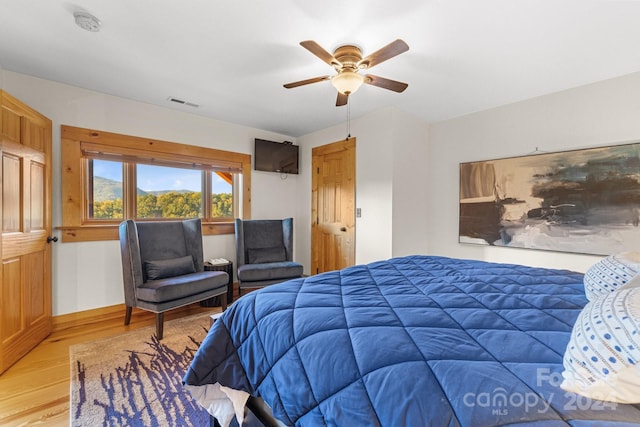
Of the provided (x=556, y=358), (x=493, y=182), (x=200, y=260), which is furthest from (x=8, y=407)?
(x=493, y=182)

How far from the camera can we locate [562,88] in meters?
2.68

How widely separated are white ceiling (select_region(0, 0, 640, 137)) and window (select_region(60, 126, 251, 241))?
0.60 m

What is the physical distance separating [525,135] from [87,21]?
3.94 meters

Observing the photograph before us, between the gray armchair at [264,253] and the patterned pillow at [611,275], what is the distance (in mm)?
2707

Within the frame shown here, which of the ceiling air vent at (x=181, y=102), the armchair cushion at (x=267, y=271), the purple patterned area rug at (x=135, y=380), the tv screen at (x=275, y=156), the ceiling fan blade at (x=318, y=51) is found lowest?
the purple patterned area rug at (x=135, y=380)

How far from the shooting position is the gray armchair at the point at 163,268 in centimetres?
250

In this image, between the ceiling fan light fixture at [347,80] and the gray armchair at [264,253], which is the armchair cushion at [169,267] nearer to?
the gray armchair at [264,253]

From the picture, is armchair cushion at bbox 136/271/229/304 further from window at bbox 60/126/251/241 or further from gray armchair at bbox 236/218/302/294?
window at bbox 60/126/251/241

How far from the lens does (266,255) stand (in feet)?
12.0

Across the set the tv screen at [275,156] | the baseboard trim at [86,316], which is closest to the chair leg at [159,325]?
the baseboard trim at [86,316]

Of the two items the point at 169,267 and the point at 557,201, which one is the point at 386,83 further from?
the point at 169,267

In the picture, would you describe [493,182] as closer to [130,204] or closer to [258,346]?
[258,346]

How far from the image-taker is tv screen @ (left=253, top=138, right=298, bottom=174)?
13.4 feet

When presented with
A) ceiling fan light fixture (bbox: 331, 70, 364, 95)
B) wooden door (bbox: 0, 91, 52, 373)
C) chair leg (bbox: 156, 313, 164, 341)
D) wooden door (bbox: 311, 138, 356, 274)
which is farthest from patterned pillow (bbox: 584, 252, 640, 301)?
wooden door (bbox: 0, 91, 52, 373)
